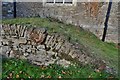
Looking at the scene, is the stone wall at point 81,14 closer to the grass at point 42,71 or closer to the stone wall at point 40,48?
the stone wall at point 40,48

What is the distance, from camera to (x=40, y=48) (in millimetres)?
7809

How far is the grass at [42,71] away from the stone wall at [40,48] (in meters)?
0.18

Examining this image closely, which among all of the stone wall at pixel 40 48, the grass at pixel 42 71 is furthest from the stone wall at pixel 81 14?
the grass at pixel 42 71

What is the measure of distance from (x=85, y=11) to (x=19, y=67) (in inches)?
194

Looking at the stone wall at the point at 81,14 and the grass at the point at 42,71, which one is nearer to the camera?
the grass at the point at 42,71

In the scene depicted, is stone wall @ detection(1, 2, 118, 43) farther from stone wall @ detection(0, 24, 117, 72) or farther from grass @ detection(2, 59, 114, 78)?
grass @ detection(2, 59, 114, 78)

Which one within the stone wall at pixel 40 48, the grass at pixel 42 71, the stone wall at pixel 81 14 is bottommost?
the grass at pixel 42 71

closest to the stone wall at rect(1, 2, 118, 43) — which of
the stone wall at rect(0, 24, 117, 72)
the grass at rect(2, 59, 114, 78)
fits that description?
the stone wall at rect(0, 24, 117, 72)

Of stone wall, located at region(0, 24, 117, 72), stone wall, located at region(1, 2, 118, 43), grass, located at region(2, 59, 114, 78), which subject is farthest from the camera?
stone wall, located at region(1, 2, 118, 43)

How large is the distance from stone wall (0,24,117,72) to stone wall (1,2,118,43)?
11.7 feet

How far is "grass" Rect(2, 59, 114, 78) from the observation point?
23.2 feet

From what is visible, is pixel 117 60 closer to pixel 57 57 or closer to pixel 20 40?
pixel 57 57

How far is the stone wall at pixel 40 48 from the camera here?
7.66 m

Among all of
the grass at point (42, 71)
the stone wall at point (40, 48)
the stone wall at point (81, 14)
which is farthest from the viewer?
the stone wall at point (81, 14)
